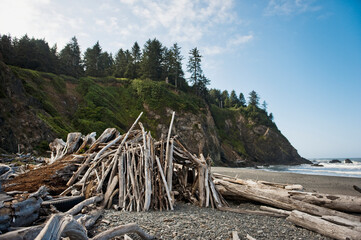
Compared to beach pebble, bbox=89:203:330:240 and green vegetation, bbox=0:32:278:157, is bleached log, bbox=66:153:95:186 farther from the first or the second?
green vegetation, bbox=0:32:278:157

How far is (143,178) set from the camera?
598 cm

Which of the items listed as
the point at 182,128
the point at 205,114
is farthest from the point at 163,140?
the point at 205,114

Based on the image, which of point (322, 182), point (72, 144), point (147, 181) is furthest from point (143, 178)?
point (322, 182)

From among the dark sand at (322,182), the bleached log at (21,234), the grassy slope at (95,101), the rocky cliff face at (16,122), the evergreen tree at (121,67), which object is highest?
the evergreen tree at (121,67)

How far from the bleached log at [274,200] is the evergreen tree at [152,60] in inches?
1884

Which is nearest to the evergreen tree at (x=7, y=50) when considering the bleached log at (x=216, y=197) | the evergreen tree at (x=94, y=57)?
the evergreen tree at (x=94, y=57)

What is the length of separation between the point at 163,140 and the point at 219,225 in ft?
10.8

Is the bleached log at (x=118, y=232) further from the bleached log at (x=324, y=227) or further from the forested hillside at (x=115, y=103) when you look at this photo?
the forested hillside at (x=115, y=103)

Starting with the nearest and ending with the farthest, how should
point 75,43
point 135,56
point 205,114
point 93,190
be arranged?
point 93,190, point 205,114, point 75,43, point 135,56

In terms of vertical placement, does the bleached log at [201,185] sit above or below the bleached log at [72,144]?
below

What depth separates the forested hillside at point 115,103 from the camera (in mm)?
19625

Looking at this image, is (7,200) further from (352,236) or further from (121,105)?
(121,105)

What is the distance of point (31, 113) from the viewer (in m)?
19.7

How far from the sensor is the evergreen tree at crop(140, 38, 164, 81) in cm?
5341
